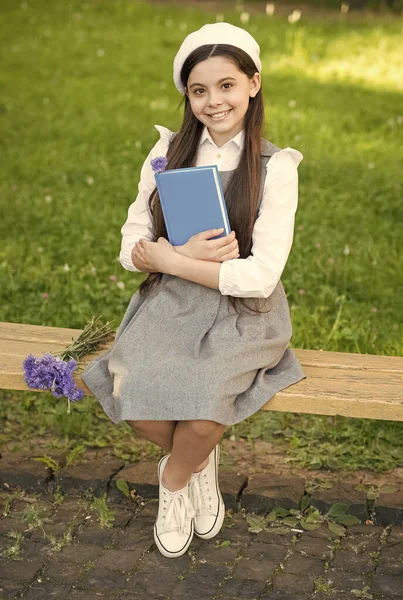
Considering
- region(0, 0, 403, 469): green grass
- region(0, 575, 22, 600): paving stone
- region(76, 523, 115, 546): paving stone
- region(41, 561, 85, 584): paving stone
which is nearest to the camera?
region(0, 575, 22, 600): paving stone

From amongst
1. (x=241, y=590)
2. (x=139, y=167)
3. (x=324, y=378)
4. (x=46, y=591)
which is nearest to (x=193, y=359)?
(x=324, y=378)

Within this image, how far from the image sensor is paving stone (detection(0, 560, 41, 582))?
2.97 m

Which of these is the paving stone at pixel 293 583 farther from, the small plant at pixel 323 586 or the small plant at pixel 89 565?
the small plant at pixel 89 565

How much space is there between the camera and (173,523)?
10.2 feet

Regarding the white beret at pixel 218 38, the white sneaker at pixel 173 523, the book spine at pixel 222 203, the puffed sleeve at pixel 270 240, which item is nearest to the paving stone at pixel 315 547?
the white sneaker at pixel 173 523

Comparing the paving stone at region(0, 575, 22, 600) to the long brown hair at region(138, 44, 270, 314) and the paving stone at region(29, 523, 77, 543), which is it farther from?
the long brown hair at region(138, 44, 270, 314)

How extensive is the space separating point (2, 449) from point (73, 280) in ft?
4.02

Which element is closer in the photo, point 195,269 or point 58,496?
point 195,269

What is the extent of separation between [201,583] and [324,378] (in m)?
0.73

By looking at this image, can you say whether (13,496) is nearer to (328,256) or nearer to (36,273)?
(36,273)

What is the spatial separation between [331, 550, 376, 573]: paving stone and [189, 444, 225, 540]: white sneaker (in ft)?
1.29

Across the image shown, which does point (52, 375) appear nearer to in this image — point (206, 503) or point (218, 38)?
point (206, 503)

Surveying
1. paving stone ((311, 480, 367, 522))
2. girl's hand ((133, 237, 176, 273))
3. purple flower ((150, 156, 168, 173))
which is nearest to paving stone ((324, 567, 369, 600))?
paving stone ((311, 480, 367, 522))

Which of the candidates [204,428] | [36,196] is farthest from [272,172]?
[36,196]
